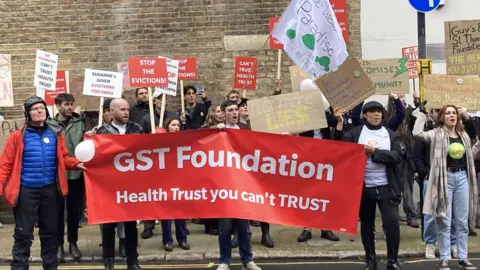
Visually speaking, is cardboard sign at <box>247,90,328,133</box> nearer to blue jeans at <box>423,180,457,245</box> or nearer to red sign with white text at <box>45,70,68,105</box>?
blue jeans at <box>423,180,457,245</box>

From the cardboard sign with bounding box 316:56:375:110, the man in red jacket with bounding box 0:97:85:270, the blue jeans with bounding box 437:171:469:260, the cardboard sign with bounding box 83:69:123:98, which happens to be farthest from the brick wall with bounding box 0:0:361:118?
the man in red jacket with bounding box 0:97:85:270

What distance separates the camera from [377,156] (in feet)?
19.4

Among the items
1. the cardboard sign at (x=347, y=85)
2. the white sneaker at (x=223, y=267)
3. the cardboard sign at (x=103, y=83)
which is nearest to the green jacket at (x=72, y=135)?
the cardboard sign at (x=103, y=83)

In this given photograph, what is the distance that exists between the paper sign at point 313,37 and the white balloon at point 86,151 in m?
2.59

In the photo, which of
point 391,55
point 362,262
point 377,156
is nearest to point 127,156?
point 377,156

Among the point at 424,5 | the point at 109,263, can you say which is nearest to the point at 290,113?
the point at 424,5

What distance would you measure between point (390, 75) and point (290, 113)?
6.96ft

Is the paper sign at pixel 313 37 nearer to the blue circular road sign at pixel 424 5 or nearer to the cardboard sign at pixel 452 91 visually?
the cardboard sign at pixel 452 91

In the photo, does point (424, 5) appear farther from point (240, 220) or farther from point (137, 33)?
point (137, 33)

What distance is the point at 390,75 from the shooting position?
824cm

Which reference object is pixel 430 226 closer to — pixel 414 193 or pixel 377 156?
pixel 377 156

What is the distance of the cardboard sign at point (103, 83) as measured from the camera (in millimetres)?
8273

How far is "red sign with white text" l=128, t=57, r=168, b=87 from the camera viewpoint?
8461mm

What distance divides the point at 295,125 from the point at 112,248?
2.56m
